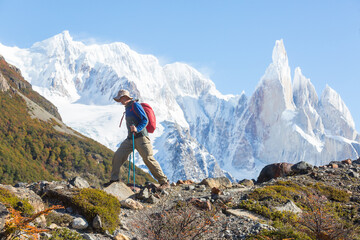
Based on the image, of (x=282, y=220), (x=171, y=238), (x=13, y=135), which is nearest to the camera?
(x=171, y=238)

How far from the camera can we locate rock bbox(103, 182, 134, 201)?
924cm

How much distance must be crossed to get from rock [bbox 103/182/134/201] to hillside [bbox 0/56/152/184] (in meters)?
55.3

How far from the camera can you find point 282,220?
741 cm

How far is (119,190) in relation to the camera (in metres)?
9.51

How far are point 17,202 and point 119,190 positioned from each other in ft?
13.2

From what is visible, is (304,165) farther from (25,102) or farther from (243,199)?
(25,102)

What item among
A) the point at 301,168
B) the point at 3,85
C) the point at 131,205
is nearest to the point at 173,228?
the point at 131,205

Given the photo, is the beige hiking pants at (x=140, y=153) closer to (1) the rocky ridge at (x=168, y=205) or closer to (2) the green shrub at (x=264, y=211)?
(1) the rocky ridge at (x=168, y=205)

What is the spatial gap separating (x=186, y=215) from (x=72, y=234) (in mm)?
1792

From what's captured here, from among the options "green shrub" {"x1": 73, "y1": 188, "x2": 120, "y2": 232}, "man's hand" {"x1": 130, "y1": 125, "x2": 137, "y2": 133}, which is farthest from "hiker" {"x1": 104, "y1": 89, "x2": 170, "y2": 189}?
"green shrub" {"x1": 73, "y1": 188, "x2": 120, "y2": 232}

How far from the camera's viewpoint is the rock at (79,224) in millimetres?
6211

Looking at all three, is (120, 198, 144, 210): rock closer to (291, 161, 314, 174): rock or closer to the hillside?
(291, 161, 314, 174): rock

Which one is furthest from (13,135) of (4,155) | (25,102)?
(25,102)

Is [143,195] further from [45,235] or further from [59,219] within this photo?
[45,235]
